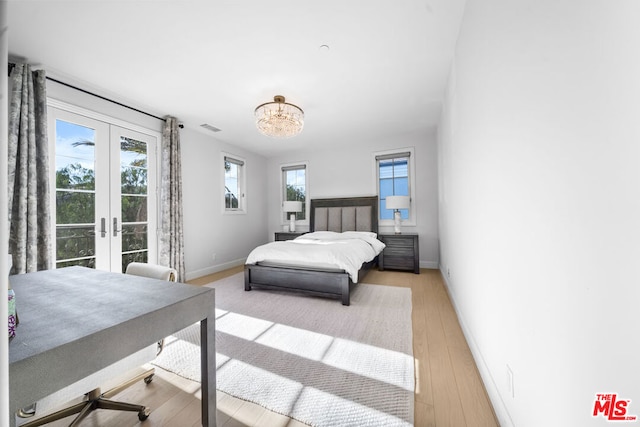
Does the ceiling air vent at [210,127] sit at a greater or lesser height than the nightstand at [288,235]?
greater

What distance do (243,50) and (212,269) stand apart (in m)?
3.46

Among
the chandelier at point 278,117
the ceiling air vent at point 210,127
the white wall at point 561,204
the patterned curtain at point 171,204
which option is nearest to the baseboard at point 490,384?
the white wall at point 561,204

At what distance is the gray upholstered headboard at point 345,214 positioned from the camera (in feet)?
15.7

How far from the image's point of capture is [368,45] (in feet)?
7.14

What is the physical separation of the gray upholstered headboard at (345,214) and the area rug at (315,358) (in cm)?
211

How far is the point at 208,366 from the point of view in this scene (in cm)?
107

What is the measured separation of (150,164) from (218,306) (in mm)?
2299

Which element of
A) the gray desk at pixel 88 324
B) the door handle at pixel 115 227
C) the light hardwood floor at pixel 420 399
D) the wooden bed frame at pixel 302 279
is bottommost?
the light hardwood floor at pixel 420 399

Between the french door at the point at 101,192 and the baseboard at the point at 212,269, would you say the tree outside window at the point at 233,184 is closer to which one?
the baseboard at the point at 212,269

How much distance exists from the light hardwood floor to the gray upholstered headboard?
2.89m

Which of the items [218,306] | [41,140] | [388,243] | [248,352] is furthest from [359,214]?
[41,140]

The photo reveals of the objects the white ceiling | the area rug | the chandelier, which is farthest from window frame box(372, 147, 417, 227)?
the chandelier

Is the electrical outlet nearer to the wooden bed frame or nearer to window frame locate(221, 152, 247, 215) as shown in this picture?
the wooden bed frame

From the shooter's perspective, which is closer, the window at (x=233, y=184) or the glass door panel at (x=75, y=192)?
the glass door panel at (x=75, y=192)
